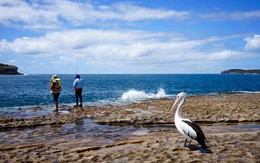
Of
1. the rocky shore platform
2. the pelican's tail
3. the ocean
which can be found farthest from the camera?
the ocean

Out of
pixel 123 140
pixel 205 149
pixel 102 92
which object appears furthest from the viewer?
pixel 102 92

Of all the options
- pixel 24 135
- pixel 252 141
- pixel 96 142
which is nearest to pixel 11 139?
pixel 24 135

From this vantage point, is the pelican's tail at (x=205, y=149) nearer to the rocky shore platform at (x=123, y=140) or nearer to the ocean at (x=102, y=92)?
the rocky shore platform at (x=123, y=140)

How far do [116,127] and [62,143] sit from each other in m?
4.25

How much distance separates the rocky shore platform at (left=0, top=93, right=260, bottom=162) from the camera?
29.1 ft

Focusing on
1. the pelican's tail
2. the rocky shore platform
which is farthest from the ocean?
the pelican's tail

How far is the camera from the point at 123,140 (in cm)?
1157

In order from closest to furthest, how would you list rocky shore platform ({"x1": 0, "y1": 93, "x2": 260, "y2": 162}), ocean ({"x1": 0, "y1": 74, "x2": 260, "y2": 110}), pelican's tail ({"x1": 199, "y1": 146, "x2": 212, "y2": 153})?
rocky shore platform ({"x1": 0, "y1": 93, "x2": 260, "y2": 162}) → pelican's tail ({"x1": 199, "y1": 146, "x2": 212, "y2": 153}) → ocean ({"x1": 0, "y1": 74, "x2": 260, "y2": 110})

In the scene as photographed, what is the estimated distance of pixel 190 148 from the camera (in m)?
9.59

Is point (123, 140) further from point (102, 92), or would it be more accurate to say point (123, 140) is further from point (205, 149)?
point (102, 92)

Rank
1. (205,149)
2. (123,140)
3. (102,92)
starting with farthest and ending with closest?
(102,92) < (123,140) < (205,149)

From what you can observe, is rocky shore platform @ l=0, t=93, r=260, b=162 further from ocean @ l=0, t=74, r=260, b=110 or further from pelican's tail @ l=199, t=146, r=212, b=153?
ocean @ l=0, t=74, r=260, b=110

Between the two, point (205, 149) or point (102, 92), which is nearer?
point (205, 149)

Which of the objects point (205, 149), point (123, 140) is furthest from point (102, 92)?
point (205, 149)
